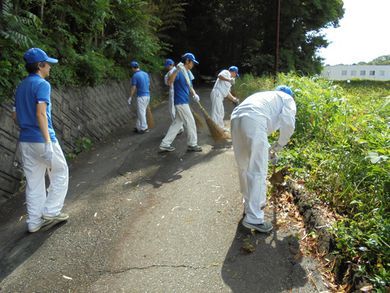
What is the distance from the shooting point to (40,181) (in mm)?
4570

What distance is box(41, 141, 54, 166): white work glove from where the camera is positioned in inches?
170

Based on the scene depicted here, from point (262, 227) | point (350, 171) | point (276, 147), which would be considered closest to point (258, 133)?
point (276, 147)

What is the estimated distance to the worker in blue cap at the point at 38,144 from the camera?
14.0 ft

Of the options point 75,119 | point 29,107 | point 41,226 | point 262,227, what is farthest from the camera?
point 75,119

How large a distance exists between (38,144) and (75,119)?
423 cm

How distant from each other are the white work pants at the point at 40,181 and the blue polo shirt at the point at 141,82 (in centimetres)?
545

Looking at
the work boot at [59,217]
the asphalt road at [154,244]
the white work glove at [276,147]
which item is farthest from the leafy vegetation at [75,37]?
the white work glove at [276,147]

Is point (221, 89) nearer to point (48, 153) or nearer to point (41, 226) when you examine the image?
point (48, 153)

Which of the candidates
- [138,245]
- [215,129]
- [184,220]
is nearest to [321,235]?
[184,220]

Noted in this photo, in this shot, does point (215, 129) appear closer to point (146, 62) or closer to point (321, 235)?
point (321, 235)

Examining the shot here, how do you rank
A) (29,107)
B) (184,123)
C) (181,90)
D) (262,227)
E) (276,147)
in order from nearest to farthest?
(262,227) < (29,107) < (276,147) < (181,90) < (184,123)

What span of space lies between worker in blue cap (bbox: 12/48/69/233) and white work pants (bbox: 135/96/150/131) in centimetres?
535

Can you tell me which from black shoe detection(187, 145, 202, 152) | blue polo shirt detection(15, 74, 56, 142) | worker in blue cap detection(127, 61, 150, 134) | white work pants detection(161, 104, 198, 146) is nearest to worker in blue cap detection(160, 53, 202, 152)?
white work pants detection(161, 104, 198, 146)

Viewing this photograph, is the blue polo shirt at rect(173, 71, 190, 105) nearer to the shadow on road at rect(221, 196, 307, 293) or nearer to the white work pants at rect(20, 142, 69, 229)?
the white work pants at rect(20, 142, 69, 229)
